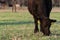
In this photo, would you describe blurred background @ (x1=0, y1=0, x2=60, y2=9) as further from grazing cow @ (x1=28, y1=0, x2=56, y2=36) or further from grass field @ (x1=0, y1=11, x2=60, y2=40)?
grazing cow @ (x1=28, y1=0, x2=56, y2=36)

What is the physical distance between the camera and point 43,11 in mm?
11680

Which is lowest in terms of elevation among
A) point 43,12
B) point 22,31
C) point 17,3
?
point 17,3

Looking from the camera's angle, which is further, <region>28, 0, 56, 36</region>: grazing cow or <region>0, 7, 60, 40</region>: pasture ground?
<region>28, 0, 56, 36</region>: grazing cow

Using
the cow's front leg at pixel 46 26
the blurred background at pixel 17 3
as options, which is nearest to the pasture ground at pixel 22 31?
the cow's front leg at pixel 46 26

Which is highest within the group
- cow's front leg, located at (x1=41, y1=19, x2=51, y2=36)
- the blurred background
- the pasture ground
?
cow's front leg, located at (x1=41, y1=19, x2=51, y2=36)

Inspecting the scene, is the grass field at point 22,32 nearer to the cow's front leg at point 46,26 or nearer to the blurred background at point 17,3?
the cow's front leg at point 46,26

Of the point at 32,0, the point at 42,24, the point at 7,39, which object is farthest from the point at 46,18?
the point at 7,39

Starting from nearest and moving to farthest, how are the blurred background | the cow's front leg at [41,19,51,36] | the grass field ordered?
the grass field, the cow's front leg at [41,19,51,36], the blurred background

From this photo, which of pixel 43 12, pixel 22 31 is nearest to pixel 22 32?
pixel 22 31

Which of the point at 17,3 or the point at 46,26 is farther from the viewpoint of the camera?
the point at 17,3

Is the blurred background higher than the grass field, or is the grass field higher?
the grass field

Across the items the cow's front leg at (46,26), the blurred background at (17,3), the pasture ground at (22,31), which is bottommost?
the blurred background at (17,3)

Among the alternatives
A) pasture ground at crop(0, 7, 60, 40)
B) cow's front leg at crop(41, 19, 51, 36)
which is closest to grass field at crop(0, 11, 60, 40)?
pasture ground at crop(0, 7, 60, 40)

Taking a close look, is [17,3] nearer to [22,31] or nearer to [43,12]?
[22,31]
